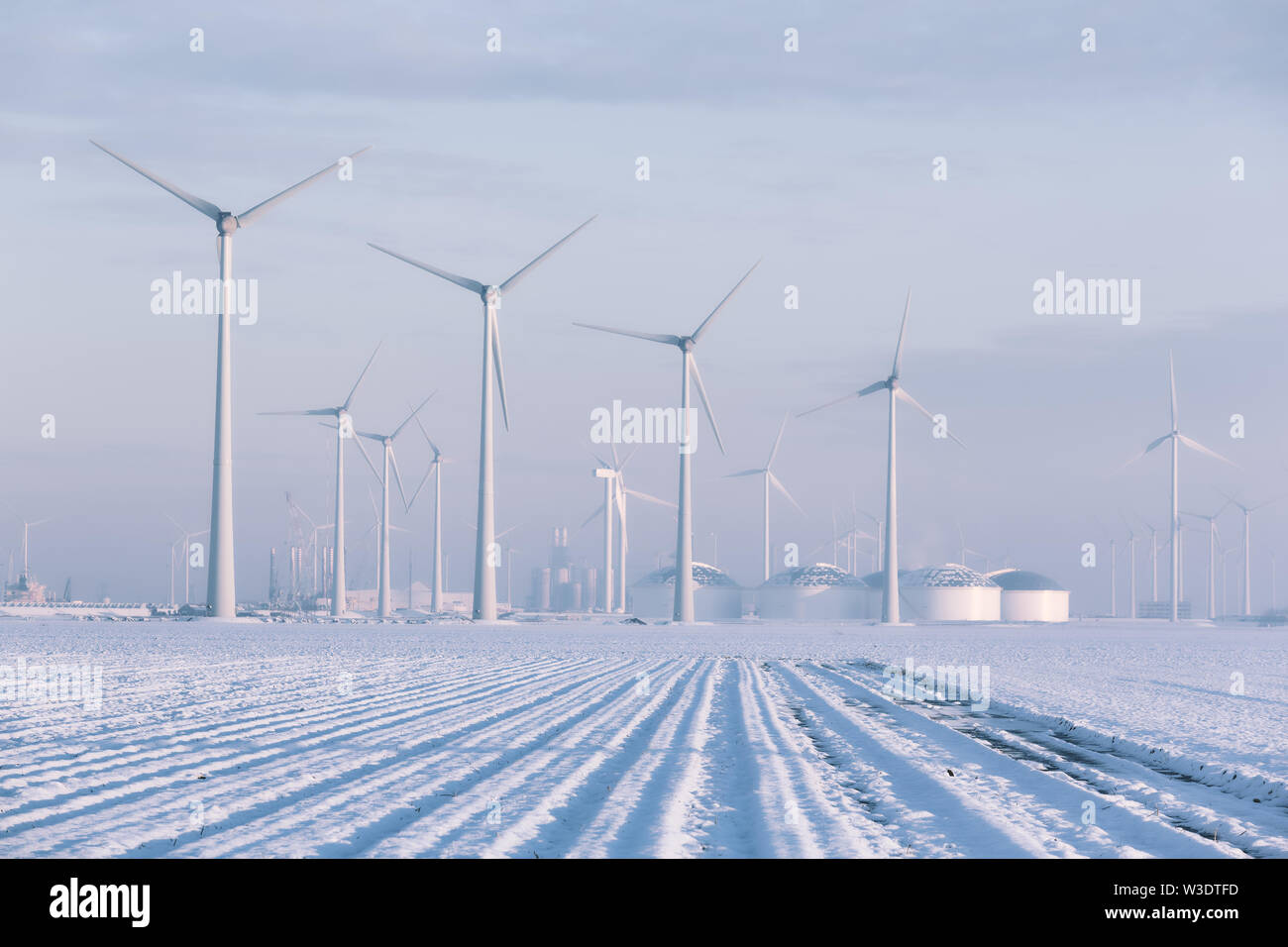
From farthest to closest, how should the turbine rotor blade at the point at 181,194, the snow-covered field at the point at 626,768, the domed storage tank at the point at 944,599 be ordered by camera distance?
1. the domed storage tank at the point at 944,599
2. the turbine rotor blade at the point at 181,194
3. the snow-covered field at the point at 626,768

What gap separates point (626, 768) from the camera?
57.7ft

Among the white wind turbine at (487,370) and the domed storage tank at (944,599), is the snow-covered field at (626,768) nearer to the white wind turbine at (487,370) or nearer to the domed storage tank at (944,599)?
the white wind turbine at (487,370)

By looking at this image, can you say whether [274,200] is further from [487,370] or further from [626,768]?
[626,768]

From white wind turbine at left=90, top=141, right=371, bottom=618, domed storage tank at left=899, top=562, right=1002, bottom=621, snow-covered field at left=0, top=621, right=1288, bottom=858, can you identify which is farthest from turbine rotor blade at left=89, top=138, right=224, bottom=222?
domed storage tank at left=899, top=562, right=1002, bottom=621

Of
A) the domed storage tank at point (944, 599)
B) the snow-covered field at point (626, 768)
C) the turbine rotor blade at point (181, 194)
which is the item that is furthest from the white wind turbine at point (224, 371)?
the domed storage tank at point (944, 599)

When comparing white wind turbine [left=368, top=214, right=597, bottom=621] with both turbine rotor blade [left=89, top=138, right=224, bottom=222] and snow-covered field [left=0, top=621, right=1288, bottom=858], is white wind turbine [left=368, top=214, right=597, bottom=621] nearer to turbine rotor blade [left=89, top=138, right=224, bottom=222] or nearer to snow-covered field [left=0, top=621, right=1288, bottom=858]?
turbine rotor blade [left=89, top=138, right=224, bottom=222]

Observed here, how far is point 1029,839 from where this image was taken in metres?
12.7

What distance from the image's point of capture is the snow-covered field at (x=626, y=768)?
491 inches

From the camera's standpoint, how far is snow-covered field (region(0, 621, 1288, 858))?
12477mm

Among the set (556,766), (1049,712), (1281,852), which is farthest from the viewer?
(1049,712)

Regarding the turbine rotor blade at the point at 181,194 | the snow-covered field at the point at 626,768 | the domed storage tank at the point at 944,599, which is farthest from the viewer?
the domed storage tank at the point at 944,599
